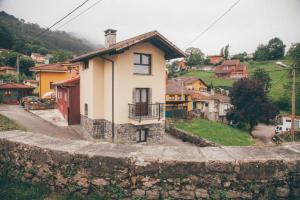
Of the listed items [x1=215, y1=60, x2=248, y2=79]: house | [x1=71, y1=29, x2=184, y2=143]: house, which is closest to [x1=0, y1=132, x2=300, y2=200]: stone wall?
[x1=71, y1=29, x2=184, y2=143]: house

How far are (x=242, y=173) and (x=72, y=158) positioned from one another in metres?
2.24

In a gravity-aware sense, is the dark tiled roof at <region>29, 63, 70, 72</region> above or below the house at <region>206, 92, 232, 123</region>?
above

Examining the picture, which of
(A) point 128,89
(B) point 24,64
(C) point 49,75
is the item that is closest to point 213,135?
(A) point 128,89

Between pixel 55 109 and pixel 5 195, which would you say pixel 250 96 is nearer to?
pixel 55 109

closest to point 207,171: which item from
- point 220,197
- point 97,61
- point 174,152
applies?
point 220,197

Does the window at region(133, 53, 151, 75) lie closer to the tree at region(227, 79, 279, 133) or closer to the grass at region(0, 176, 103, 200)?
the grass at region(0, 176, 103, 200)

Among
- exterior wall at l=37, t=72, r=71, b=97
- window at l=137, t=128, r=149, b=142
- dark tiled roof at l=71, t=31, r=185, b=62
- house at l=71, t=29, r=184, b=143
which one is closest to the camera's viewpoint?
dark tiled roof at l=71, t=31, r=185, b=62

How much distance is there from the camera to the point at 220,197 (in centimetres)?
277

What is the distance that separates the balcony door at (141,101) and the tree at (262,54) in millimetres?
82628

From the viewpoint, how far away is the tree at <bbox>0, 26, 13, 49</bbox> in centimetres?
6625

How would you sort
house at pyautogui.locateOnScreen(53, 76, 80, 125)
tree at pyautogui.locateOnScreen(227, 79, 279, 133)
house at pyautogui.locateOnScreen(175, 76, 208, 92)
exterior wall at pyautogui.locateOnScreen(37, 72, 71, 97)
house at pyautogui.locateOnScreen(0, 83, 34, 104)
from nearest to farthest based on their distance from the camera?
house at pyautogui.locateOnScreen(53, 76, 80, 125)
house at pyautogui.locateOnScreen(0, 83, 34, 104)
exterior wall at pyautogui.locateOnScreen(37, 72, 71, 97)
tree at pyautogui.locateOnScreen(227, 79, 279, 133)
house at pyautogui.locateOnScreen(175, 76, 208, 92)

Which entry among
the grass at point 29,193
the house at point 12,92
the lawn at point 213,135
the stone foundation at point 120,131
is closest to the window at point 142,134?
the stone foundation at point 120,131

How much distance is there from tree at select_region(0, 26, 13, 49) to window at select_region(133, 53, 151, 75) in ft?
222

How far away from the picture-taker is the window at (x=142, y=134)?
1608 centimetres
